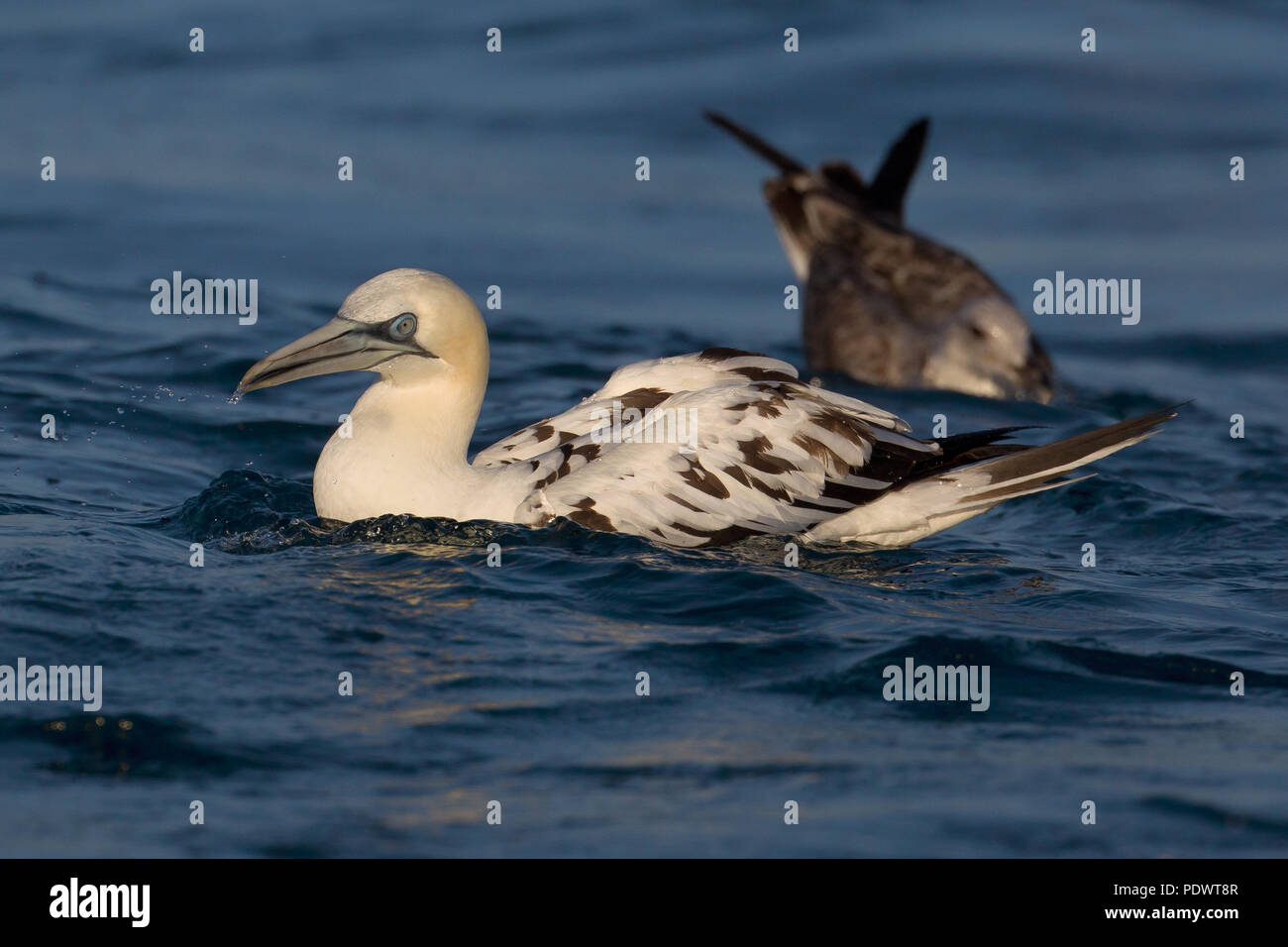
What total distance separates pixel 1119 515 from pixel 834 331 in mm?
4405

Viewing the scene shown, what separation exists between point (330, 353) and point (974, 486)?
3.36m

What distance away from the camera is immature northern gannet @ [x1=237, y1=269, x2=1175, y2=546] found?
29.3ft

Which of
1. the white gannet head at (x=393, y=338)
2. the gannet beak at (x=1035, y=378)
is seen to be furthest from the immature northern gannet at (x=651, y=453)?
the gannet beak at (x=1035, y=378)

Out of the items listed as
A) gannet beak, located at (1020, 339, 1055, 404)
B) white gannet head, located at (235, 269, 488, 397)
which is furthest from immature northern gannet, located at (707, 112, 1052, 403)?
white gannet head, located at (235, 269, 488, 397)

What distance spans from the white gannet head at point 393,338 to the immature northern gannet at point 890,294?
6.08 m

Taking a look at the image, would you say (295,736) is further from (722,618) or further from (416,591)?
(722,618)

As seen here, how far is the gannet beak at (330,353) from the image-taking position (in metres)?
8.95

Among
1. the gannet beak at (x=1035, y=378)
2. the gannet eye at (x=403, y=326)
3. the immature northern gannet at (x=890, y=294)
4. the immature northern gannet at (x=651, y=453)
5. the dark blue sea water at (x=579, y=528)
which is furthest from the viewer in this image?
the immature northern gannet at (x=890, y=294)

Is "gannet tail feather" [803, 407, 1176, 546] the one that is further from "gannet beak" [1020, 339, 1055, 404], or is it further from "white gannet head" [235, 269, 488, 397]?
"gannet beak" [1020, 339, 1055, 404]

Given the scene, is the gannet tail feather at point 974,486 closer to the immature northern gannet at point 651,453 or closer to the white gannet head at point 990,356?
the immature northern gannet at point 651,453

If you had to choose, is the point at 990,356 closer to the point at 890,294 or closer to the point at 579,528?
the point at 890,294

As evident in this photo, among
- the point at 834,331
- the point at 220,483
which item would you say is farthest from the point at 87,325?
the point at 834,331

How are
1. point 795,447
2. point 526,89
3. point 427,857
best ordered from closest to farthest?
point 427,857 < point 795,447 < point 526,89

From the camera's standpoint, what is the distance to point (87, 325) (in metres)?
14.4
